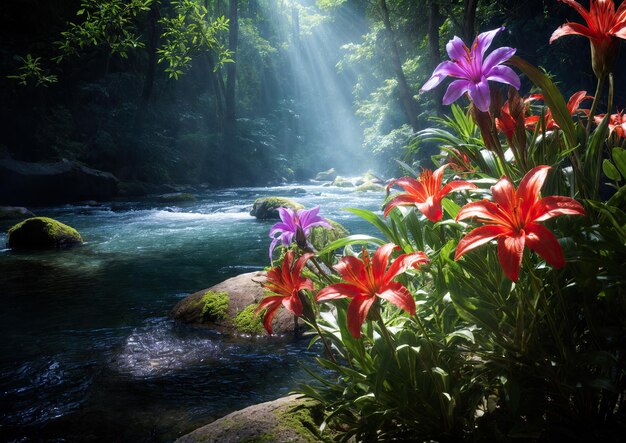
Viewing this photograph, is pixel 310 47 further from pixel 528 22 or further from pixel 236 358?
pixel 236 358

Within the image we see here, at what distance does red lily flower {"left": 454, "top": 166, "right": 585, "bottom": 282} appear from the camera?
2.92ft

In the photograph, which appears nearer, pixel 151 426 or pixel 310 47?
pixel 151 426

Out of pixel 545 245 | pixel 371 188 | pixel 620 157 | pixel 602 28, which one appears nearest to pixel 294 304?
pixel 545 245

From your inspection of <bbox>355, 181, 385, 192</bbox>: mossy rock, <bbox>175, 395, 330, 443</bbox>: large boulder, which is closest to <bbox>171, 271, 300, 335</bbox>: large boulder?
<bbox>175, 395, 330, 443</bbox>: large boulder

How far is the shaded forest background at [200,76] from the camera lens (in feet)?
39.8

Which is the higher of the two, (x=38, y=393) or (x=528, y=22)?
(x=528, y=22)

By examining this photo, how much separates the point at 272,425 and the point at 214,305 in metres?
2.54

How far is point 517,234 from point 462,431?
0.70 m

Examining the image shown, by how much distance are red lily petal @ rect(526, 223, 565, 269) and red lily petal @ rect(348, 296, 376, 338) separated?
1.30 feet

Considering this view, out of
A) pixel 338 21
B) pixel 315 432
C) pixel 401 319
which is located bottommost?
pixel 315 432

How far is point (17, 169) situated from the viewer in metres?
13.5

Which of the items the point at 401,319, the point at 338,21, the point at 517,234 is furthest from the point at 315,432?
the point at 338,21

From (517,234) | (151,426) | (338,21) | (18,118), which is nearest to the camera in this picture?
(517,234)

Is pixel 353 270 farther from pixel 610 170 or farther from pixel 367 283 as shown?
pixel 610 170
